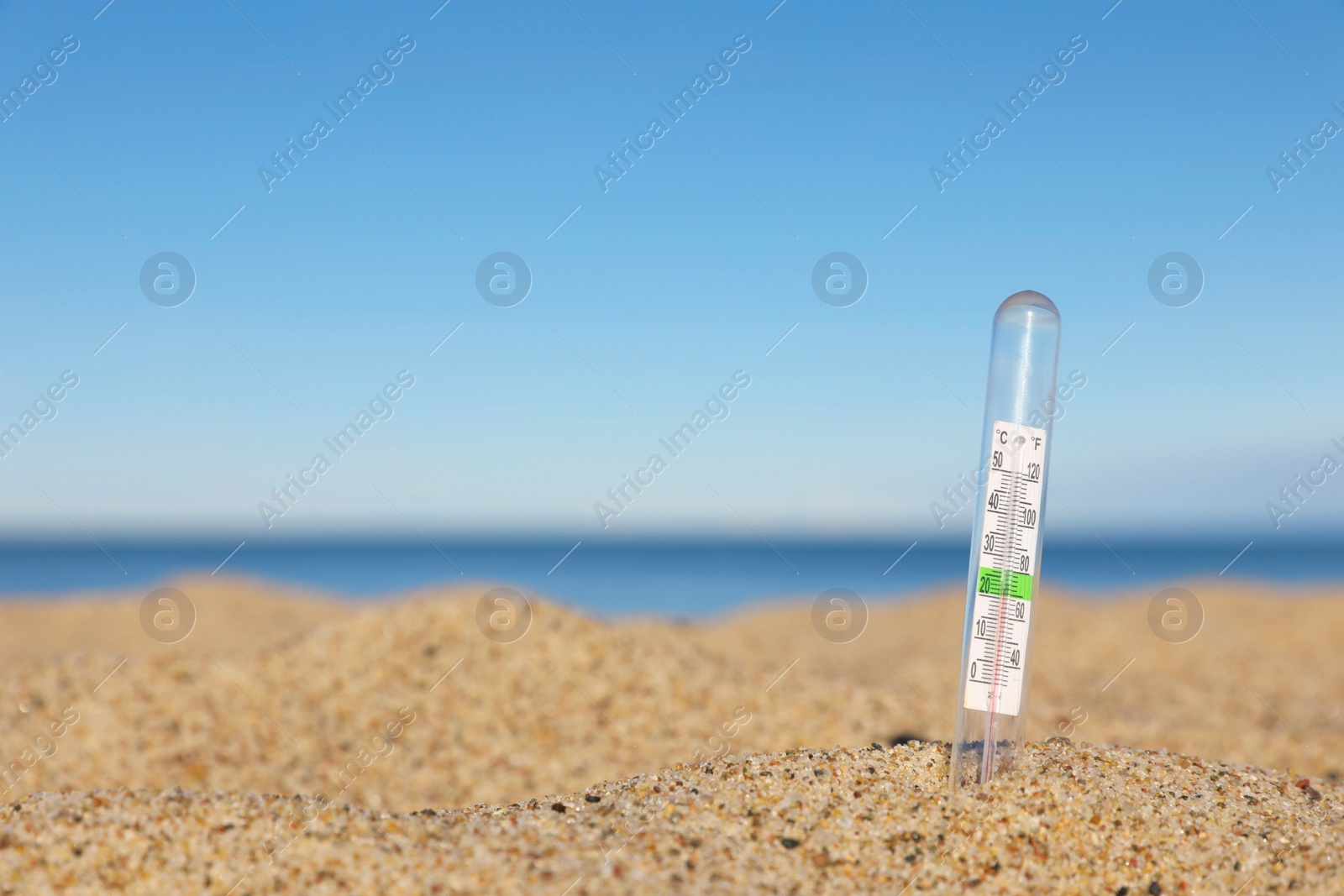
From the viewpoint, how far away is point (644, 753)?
661 centimetres

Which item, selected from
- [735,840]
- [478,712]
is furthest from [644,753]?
[735,840]

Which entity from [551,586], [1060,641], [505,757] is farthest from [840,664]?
[551,586]

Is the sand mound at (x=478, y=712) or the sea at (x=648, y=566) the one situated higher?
the sea at (x=648, y=566)

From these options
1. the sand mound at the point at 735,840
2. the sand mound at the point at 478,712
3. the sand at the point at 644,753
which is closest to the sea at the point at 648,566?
the sand at the point at 644,753

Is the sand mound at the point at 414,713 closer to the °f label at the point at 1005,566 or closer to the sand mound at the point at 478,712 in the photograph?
the sand mound at the point at 478,712

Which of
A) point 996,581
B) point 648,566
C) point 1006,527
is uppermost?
point 648,566

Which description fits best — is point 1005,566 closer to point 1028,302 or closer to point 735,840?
point 1028,302

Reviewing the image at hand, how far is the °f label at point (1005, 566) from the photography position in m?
3.29

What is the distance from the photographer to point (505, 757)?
6500 millimetres

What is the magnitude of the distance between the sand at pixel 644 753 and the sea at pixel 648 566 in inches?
570

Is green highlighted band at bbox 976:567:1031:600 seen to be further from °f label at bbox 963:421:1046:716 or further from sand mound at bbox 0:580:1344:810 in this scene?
sand mound at bbox 0:580:1344:810

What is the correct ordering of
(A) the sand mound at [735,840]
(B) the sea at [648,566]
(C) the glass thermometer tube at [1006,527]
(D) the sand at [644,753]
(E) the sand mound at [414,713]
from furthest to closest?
1. (B) the sea at [648,566]
2. (E) the sand mound at [414,713]
3. (C) the glass thermometer tube at [1006,527]
4. (D) the sand at [644,753]
5. (A) the sand mound at [735,840]

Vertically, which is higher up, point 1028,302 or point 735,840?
point 1028,302

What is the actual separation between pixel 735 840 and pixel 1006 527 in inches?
57.7
